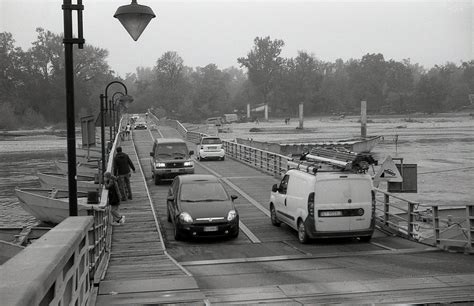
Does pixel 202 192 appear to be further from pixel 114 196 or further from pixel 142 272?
pixel 142 272

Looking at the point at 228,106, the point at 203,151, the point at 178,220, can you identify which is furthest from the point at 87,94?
the point at 178,220

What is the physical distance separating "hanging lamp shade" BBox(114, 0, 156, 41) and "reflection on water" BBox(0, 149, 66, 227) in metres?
18.5

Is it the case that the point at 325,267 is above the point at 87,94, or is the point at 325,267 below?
below

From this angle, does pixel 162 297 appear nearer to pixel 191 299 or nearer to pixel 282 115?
pixel 191 299

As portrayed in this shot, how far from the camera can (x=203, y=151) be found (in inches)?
1494

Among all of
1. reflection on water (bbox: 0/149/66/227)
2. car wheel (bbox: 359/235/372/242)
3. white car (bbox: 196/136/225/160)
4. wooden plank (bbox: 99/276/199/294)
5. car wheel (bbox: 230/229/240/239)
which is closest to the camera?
wooden plank (bbox: 99/276/199/294)

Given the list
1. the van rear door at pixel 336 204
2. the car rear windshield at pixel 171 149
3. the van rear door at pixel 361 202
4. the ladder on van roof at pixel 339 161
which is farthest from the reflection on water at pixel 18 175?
the van rear door at pixel 361 202

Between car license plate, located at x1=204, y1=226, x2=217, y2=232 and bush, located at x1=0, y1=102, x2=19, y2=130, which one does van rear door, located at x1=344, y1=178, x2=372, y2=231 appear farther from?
bush, located at x1=0, y1=102, x2=19, y2=130

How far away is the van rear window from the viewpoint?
524 inches

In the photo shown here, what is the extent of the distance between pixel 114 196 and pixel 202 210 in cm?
481

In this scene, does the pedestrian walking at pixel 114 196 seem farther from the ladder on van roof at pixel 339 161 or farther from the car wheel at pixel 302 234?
the ladder on van roof at pixel 339 161

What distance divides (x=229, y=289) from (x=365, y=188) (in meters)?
5.57

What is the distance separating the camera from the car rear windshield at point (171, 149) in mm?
27047

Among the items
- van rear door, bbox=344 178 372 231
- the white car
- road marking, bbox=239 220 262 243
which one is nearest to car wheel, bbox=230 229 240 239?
road marking, bbox=239 220 262 243
